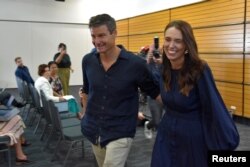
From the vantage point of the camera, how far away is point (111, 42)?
1.80 metres

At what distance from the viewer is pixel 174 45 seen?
1522 millimetres

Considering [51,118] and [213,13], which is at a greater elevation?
[213,13]

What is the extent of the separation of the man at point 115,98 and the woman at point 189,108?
0.86ft

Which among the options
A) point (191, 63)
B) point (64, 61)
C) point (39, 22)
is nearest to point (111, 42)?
point (191, 63)

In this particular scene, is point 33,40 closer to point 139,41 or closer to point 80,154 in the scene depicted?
point 139,41

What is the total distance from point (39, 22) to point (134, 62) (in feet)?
32.5

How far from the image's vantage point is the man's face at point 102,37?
5.72 feet

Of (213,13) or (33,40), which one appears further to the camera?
(33,40)

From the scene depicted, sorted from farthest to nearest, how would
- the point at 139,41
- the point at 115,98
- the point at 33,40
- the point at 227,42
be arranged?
the point at 33,40, the point at 139,41, the point at 227,42, the point at 115,98

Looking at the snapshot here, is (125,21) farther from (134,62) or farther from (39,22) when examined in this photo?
(134,62)

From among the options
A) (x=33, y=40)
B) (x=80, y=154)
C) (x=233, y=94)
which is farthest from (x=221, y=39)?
(x=33, y=40)

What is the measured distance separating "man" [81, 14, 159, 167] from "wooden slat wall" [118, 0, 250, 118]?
443cm

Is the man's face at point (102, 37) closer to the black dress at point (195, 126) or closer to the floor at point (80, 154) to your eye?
the black dress at point (195, 126)

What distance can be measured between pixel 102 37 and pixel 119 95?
38 cm
